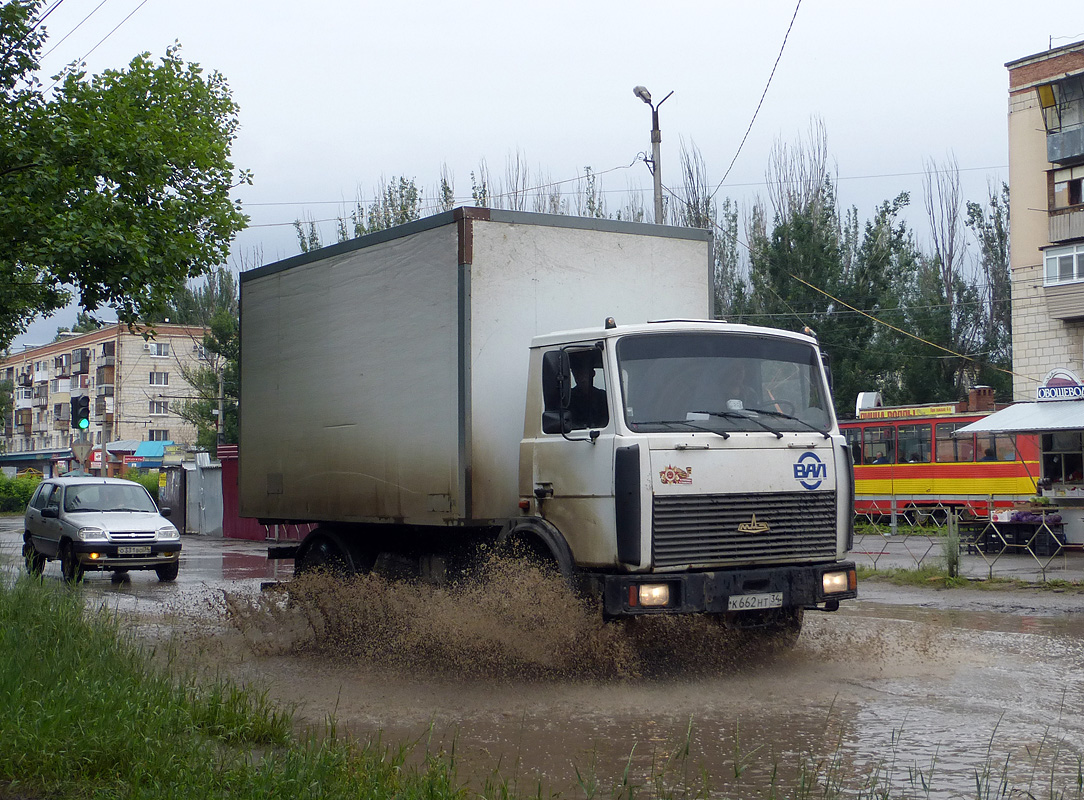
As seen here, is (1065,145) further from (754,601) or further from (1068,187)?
(754,601)

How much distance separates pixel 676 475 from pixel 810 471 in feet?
3.89

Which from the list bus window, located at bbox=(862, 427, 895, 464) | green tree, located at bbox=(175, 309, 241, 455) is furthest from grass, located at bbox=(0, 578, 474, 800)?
green tree, located at bbox=(175, 309, 241, 455)

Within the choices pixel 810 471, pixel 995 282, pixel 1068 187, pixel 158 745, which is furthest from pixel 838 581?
pixel 995 282

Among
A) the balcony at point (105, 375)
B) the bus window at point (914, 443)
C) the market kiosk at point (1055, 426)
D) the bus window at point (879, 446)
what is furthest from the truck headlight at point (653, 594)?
the balcony at point (105, 375)

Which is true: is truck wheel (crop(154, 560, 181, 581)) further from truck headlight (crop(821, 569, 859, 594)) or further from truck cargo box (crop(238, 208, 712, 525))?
truck headlight (crop(821, 569, 859, 594))

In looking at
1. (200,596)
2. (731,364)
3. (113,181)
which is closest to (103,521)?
(200,596)

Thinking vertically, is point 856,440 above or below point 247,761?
above

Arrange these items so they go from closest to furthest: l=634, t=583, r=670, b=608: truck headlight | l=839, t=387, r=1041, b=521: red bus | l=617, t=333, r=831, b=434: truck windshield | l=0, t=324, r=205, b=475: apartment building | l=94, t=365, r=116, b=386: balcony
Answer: l=634, t=583, r=670, b=608: truck headlight → l=617, t=333, r=831, b=434: truck windshield → l=839, t=387, r=1041, b=521: red bus → l=0, t=324, r=205, b=475: apartment building → l=94, t=365, r=116, b=386: balcony

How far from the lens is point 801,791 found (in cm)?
481

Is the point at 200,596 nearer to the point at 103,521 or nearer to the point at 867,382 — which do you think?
the point at 103,521

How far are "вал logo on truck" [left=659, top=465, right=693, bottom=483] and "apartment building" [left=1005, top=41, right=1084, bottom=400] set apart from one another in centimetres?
3181

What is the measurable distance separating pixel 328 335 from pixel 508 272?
2276mm

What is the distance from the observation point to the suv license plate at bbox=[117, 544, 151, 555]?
18109mm

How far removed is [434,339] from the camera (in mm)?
9297
